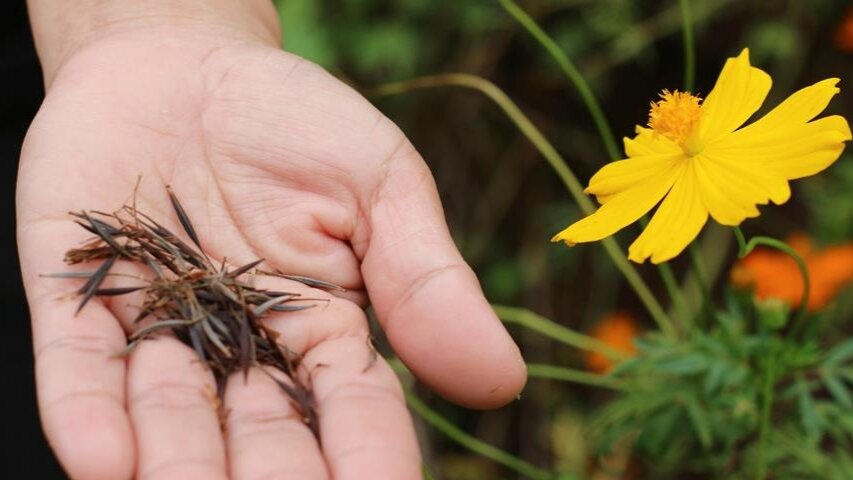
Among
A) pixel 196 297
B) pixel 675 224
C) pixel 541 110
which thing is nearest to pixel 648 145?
pixel 675 224

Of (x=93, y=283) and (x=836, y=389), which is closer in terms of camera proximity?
(x=93, y=283)

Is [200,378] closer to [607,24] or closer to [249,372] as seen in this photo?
[249,372]

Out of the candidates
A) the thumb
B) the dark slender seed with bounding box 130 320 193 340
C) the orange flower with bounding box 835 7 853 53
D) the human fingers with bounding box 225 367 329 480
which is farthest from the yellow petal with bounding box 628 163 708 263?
the orange flower with bounding box 835 7 853 53

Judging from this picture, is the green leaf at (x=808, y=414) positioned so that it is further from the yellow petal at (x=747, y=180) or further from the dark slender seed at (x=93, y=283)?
the dark slender seed at (x=93, y=283)

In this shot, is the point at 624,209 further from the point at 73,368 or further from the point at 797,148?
the point at 73,368

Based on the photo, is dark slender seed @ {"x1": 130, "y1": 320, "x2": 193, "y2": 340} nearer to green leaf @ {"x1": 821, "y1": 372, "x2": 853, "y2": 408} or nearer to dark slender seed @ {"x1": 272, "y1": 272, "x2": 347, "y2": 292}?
dark slender seed @ {"x1": 272, "y1": 272, "x2": 347, "y2": 292}

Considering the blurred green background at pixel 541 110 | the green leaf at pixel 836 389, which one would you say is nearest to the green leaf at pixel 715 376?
the green leaf at pixel 836 389

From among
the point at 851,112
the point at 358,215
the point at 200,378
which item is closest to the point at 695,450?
the point at 358,215
